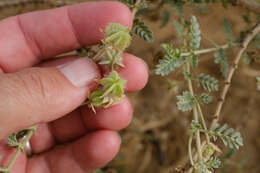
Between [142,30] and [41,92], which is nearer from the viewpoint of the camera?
[41,92]

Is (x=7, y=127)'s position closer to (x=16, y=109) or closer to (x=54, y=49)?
(x=16, y=109)

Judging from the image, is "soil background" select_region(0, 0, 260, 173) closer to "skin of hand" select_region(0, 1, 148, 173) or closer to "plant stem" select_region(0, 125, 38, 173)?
"skin of hand" select_region(0, 1, 148, 173)

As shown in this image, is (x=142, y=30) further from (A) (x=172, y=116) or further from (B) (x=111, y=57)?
(A) (x=172, y=116)

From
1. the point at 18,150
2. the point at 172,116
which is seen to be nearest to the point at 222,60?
the point at 18,150

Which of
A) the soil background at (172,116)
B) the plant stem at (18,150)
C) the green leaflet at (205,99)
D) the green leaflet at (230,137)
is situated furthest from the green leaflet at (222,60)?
the soil background at (172,116)

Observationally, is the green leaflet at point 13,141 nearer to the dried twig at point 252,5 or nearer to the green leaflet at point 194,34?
the green leaflet at point 194,34

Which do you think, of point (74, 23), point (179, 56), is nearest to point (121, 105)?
point (179, 56)
